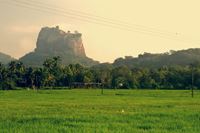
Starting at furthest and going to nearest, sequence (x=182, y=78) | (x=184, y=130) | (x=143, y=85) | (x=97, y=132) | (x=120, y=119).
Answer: (x=143, y=85) < (x=182, y=78) < (x=120, y=119) < (x=184, y=130) < (x=97, y=132)

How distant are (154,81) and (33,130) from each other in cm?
9722

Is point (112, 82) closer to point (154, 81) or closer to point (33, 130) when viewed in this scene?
point (154, 81)

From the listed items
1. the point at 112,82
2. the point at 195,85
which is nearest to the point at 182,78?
the point at 195,85

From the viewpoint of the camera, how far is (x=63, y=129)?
15.9 m

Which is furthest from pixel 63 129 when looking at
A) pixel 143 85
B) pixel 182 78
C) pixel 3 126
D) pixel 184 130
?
pixel 143 85

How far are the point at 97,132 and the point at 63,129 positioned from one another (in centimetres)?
153

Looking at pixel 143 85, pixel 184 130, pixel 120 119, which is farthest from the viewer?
pixel 143 85

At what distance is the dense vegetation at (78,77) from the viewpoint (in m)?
106

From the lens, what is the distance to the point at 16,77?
109m

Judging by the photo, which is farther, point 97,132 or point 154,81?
point 154,81

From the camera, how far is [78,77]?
389ft

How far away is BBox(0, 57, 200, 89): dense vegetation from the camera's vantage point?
10594 centimetres

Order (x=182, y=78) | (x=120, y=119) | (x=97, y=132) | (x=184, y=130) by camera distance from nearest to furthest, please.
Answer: (x=97, y=132), (x=184, y=130), (x=120, y=119), (x=182, y=78)

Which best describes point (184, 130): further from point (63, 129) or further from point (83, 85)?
point (83, 85)
